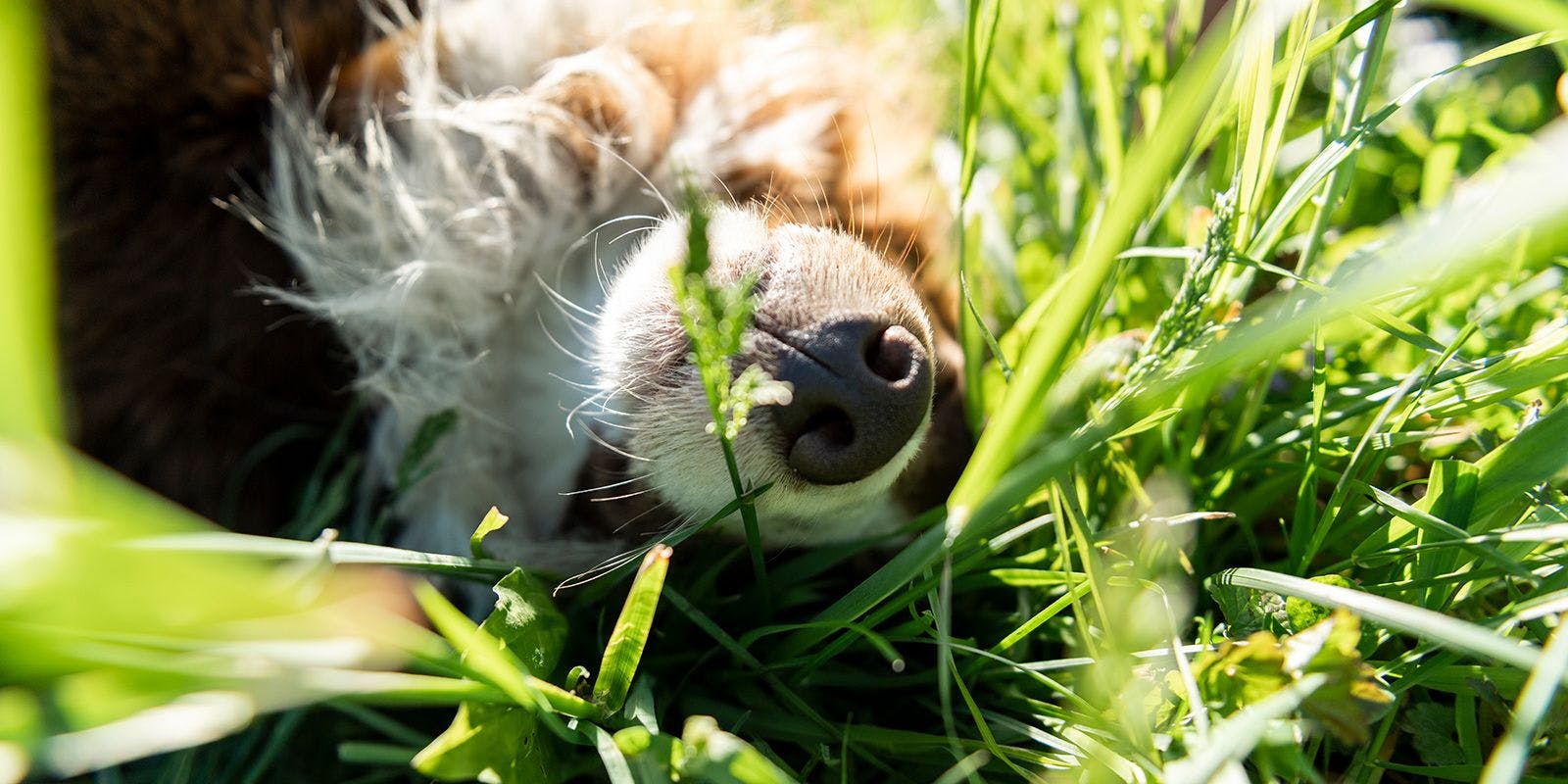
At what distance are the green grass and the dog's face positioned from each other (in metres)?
0.07

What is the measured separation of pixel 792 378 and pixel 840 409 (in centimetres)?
6

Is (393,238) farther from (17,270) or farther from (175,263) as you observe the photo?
(17,270)

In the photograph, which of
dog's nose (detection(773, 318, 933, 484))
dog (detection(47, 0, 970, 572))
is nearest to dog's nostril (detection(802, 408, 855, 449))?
dog's nose (detection(773, 318, 933, 484))

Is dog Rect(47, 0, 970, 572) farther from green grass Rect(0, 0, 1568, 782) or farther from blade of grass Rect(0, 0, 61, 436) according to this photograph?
blade of grass Rect(0, 0, 61, 436)

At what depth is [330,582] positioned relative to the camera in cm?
98

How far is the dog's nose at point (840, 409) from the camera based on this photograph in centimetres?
98

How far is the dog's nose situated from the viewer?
3.21ft

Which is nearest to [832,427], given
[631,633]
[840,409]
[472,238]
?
[840,409]

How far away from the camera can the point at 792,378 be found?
989 mm

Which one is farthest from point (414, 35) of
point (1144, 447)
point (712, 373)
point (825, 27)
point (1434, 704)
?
point (1434, 704)

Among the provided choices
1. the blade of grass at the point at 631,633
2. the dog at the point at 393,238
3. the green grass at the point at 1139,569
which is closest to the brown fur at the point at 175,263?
the dog at the point at 393,238

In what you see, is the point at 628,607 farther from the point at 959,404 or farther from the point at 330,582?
the point at 959,404

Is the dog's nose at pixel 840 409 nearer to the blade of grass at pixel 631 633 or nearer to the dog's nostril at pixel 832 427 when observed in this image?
the dog's nostril at pixel 832 427

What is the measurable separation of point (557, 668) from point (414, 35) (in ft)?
2.98
